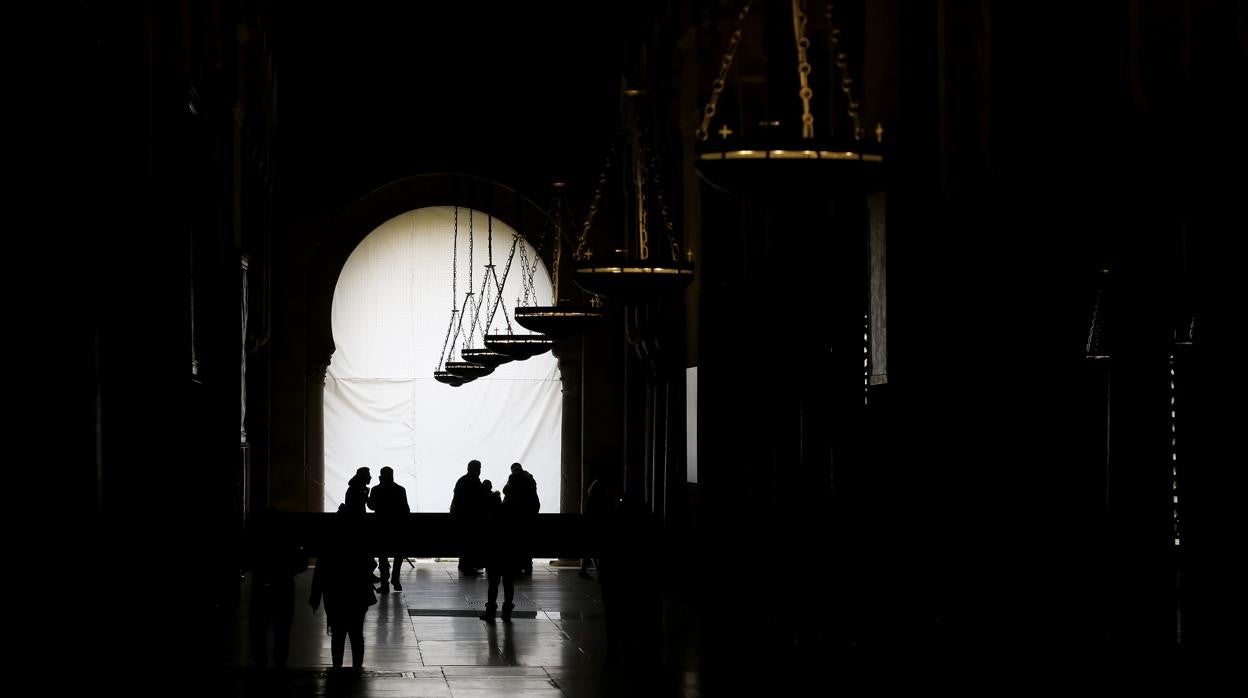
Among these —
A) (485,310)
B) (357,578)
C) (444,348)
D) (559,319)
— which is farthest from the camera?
(485,310)

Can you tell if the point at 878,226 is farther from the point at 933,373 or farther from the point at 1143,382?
the point at 1143,382

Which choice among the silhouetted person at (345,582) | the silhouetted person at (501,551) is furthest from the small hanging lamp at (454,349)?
the silhouetted person at (345,582)

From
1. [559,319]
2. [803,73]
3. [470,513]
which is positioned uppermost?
[803,73]

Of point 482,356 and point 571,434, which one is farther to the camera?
point 571,434

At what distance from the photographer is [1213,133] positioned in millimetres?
7023

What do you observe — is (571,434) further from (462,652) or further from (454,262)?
(462,652)

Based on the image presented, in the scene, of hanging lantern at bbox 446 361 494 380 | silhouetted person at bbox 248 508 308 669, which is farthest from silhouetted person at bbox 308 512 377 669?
hanging lantern at bbox 446 361 494 380

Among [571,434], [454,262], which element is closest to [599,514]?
[571,434]

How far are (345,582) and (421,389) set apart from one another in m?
12.9

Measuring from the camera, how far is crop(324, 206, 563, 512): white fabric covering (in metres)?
24.5

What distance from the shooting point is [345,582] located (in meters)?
11.9

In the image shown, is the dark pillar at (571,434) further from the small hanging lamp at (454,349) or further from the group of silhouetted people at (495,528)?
the group of silhouetted people at (495,528)

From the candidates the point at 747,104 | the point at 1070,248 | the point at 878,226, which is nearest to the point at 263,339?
the point at 747,104

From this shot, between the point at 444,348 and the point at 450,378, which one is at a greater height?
the point at 444,348
